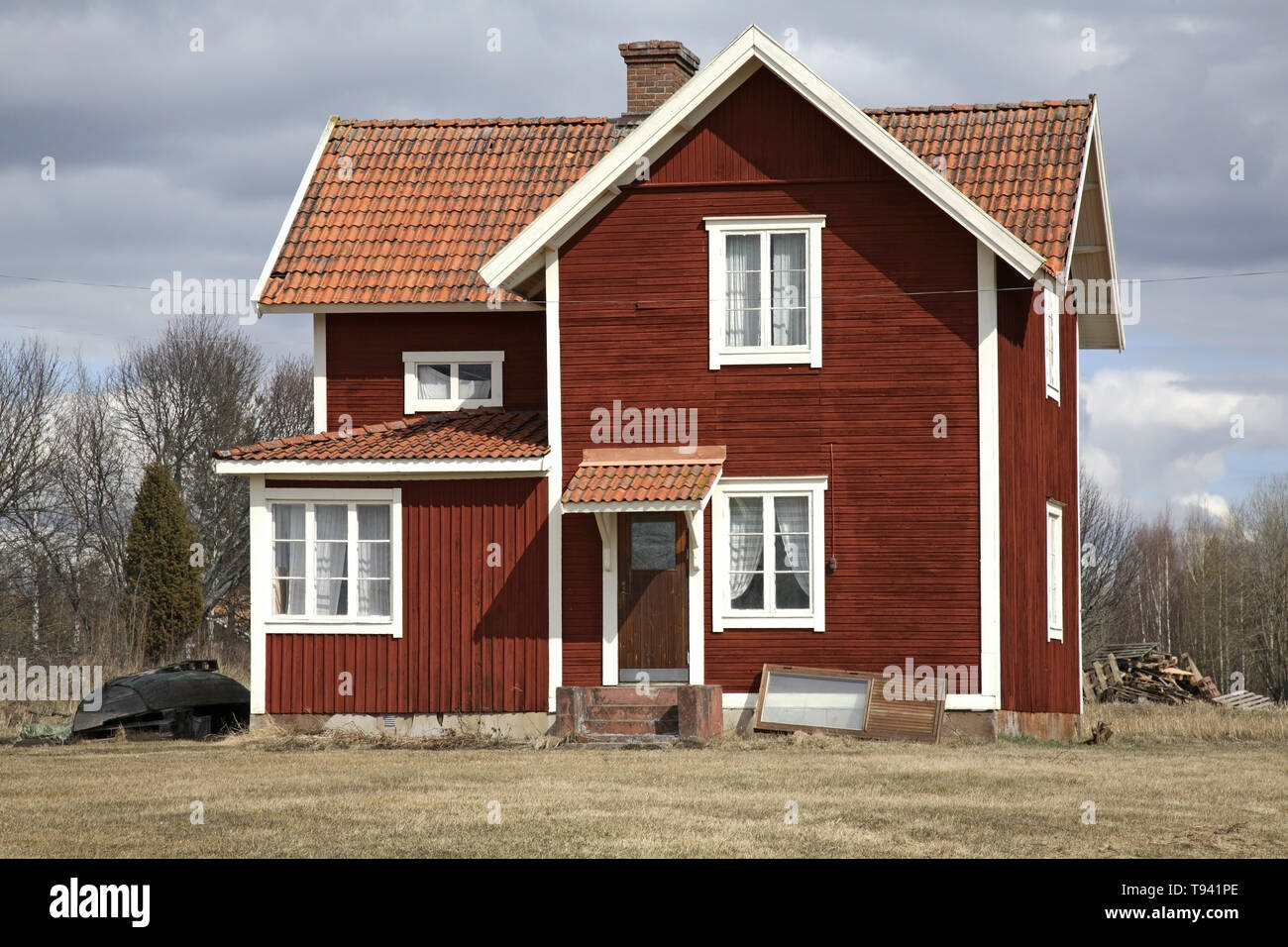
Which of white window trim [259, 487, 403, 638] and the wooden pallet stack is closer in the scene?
white window trim [259, 487, 403, 638]

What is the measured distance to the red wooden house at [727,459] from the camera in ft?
65.7

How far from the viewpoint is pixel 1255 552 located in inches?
2594

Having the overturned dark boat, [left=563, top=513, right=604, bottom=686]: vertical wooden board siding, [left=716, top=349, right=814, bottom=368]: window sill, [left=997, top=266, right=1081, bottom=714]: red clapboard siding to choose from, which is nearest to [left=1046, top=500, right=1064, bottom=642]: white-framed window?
[left=997, top=266, right=1081, bottom=714]: red clapboard siding

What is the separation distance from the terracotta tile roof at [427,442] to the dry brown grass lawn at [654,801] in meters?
3.72

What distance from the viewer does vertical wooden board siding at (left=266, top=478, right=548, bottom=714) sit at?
21.0 meters

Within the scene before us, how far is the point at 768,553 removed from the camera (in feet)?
67.4

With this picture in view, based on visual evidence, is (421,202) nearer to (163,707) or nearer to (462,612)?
(462,612)

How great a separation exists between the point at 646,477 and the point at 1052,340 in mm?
6926

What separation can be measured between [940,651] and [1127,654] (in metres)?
24.9

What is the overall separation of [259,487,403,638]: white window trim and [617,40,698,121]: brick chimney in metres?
7.84

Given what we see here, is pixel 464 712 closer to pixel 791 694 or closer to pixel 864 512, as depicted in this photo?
pixel 791 694

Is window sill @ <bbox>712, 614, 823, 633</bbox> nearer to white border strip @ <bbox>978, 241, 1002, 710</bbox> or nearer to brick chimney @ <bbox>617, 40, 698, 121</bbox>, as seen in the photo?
white border strip @ <bbox>978, 241, 1002, 710</bbox>

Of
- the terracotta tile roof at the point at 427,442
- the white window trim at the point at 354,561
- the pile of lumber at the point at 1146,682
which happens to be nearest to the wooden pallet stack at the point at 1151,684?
the pile of lumber at the point at 1146,682
